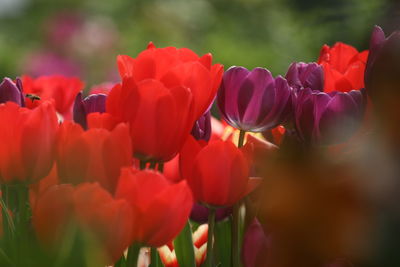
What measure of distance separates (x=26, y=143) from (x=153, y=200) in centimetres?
10

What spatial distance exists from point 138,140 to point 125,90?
37 millimetres

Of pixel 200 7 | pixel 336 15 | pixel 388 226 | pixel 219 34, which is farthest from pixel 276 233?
pixel 200 7

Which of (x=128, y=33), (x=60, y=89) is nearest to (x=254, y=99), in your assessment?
(x=60, y=89)

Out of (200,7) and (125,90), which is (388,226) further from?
(200,7)

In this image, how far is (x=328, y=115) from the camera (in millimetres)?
558

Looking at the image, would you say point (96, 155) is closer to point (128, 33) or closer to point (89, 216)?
point (89, 216)

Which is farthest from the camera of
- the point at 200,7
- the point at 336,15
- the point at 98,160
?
the point at 200,7

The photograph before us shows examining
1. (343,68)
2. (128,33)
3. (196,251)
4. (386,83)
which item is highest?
(386,83)

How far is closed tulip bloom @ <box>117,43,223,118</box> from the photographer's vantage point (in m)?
0.55

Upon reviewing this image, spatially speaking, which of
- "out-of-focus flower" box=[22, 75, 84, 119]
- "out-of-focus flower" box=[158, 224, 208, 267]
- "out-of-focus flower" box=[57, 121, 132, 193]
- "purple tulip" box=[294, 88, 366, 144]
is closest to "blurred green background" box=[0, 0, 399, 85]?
"out-of-focus flower" box=[22, 75, 84, 119]

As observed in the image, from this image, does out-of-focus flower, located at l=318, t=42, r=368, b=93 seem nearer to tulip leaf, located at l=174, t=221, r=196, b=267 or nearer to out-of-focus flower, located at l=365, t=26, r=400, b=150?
out-of-focus flower, located at l=365, t=26, r=400, b=150

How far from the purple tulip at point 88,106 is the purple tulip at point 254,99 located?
3.7 inches

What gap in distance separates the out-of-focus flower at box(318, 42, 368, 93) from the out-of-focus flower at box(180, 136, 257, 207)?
0.56ft

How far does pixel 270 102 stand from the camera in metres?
0.59
